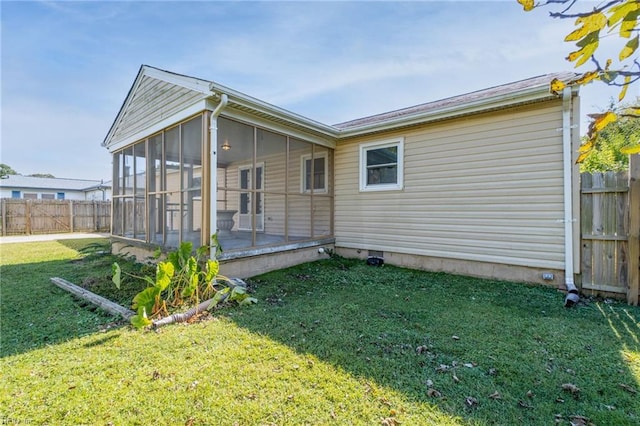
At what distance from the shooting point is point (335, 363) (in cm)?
278

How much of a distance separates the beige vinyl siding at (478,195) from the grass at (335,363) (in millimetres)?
1110

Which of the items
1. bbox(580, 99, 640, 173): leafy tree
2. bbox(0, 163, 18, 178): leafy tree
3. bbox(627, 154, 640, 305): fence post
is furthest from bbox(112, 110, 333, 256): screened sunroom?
bbox(0, 163, 18, 178): leafy tree

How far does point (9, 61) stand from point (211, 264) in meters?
9.67

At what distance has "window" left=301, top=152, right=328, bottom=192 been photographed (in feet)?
27.1

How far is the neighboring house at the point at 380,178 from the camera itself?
16.8 feet

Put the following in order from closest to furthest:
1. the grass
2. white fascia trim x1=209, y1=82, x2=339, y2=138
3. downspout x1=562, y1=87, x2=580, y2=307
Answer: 1. the grass
2. downspout x1=562, y1=87, x2=580, y2=307
3. white fascia trim x1=209, y1=82, x2=339, y2=138

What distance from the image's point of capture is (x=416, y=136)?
6551mm

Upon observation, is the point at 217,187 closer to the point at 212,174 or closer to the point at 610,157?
the point at 212,174

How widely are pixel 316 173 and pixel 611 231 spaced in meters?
6.27

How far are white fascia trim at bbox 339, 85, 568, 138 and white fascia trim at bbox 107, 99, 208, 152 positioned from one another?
343 centimetres

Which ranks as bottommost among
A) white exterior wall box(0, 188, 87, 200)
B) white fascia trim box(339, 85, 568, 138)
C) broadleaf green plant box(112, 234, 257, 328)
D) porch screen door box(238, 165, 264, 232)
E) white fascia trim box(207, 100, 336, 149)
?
broadleaf green plant box(112, 234, 257, 328)

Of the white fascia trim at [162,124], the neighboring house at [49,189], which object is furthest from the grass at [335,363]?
the neighboring house at [49,189]

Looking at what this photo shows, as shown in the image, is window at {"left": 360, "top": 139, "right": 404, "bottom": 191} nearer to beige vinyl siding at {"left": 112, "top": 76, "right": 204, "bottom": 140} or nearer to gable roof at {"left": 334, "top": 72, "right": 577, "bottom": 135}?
gable roof at {"left": 334, "top": 72, "right": 577, "bottom": 135}

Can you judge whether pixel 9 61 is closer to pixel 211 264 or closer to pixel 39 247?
pixel 39 247
